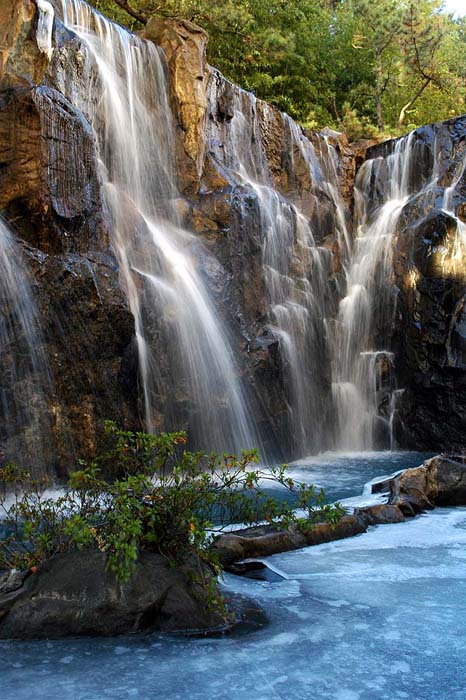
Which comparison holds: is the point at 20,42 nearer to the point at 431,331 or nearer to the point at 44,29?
the point at 44,29

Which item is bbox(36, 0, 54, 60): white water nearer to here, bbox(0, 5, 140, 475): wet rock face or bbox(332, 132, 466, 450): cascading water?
bbox(0, 5, 140, 475): wet rock face

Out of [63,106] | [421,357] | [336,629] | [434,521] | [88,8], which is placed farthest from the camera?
[421,357]

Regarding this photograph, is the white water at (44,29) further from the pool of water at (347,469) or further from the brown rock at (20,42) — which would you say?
the pool of water at (347,469)

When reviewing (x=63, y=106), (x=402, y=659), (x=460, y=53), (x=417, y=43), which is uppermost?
(x=460, y=53)

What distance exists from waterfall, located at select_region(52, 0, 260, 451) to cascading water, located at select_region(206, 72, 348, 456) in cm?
203

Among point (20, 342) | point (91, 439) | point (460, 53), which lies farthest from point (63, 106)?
point (460, 53)

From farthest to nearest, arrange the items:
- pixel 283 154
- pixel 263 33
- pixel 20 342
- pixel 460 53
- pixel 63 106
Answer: pixel 460 53 → pixel 263 33 → pixel 283 154 → pixel 63 106 → pixel 20 342

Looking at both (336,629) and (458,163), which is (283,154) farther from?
(336,629)

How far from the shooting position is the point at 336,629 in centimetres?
537

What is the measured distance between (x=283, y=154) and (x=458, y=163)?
16.0 feet

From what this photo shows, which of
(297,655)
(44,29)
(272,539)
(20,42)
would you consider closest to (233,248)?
(44,29)

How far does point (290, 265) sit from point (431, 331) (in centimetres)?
378

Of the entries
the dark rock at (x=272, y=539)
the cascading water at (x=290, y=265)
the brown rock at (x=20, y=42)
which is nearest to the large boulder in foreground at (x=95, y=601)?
the dark rock at (x=272, y=539)

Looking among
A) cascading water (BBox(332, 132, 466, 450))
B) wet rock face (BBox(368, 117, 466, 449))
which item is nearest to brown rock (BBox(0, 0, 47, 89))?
A: cascading water (BBox(332, 132, 466, 450))
